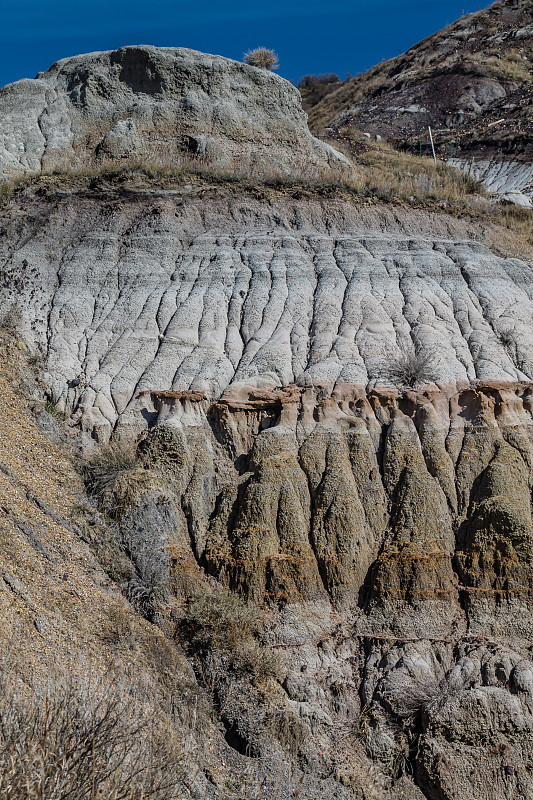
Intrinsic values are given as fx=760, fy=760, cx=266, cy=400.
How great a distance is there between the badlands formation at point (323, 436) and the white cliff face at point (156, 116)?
189 centimetres

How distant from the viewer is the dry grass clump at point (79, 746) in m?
6.96

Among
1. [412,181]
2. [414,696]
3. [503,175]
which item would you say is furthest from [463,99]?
[414,696]

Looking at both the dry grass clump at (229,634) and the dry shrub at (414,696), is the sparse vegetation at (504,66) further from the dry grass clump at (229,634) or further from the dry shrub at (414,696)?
the dry grass clump at (229,634)

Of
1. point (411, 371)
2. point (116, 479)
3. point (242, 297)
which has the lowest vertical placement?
point (116, 479)

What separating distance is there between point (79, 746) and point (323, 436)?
24.5 feet

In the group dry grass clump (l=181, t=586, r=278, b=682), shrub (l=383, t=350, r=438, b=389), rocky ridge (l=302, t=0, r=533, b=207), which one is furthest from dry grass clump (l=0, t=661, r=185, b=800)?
rocky ridge (l=302, t=0, r=533, b=207)

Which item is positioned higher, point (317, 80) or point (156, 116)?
point (317, 80)

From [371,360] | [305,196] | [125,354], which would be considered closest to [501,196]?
[305,196]

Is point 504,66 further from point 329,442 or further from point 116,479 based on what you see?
point 116,479

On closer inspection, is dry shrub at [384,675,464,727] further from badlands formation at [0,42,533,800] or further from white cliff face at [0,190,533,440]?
white cliff face at [0,190,533,440]

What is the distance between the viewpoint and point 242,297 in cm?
1664

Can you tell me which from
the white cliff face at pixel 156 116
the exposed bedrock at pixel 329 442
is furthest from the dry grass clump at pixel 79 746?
the white cliff face at pixel 156 116

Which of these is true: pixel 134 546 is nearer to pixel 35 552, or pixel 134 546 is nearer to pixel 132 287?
pixel 35 552

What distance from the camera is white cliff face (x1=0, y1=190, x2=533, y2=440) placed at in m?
15.1
